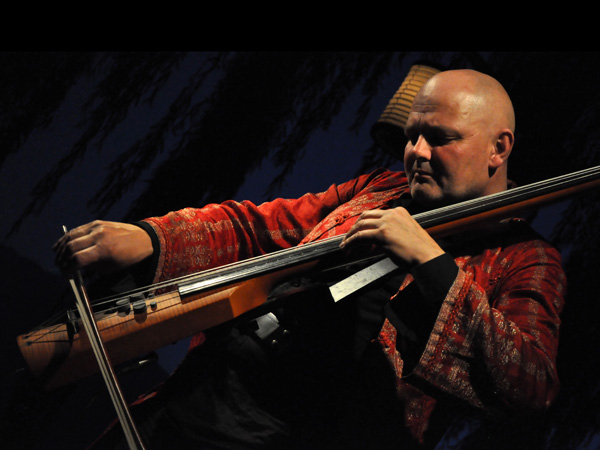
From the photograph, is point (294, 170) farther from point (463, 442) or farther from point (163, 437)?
point (463, 442)

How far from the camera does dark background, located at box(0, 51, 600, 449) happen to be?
1388 mm

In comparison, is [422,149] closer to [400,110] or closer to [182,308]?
[400,110]

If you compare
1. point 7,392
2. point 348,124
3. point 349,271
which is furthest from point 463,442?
point 7,392

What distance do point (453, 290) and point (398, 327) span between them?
0.44ft

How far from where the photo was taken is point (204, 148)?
1.53 m

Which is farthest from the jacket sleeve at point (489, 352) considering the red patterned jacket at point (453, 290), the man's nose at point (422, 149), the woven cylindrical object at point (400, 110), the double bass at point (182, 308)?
the woven cylindrical object at point (400, 110)

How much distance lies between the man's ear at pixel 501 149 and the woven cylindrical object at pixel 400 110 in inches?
12.1

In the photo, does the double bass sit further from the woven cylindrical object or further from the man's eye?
the woven cylindrical object

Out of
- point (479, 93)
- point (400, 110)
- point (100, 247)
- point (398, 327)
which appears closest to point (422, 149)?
point (479, 93)

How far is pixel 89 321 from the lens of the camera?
3.00 feet

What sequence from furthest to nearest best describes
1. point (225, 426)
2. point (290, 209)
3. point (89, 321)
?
point (290, 209) < point (225, 426) < point (89, 321)

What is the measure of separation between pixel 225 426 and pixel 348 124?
0.95 metres

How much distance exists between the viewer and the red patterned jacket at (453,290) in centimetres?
94

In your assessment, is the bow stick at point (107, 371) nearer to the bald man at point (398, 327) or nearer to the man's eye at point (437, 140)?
the bald man at point (398, 327)
